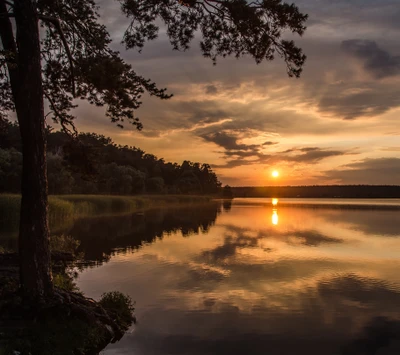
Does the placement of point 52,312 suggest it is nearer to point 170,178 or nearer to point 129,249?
point 129,249

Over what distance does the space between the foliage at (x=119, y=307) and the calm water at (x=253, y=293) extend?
40cm

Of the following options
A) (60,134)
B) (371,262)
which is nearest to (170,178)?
(60,134)

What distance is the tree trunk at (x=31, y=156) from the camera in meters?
9.41

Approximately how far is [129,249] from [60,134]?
94.6 metres

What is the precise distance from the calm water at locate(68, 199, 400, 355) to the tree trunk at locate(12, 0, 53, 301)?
2.82 meters

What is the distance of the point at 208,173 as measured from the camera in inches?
6964

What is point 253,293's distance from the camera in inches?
614

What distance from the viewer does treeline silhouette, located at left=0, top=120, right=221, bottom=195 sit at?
1391 centimetres

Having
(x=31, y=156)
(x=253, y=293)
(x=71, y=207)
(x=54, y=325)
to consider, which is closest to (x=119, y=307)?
(x=54, y=325)

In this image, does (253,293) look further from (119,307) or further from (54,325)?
(54,325)

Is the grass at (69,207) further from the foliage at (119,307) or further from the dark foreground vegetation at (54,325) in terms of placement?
the dark foreground vegetation at (54,325)

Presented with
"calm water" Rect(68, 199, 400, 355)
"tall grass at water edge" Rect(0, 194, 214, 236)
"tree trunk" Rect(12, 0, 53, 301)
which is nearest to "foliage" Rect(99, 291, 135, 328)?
"calm water" Rect(68, 199, 400, 355)

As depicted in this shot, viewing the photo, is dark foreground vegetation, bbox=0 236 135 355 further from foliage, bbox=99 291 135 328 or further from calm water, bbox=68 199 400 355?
calm water, bbox=68 199 400 355


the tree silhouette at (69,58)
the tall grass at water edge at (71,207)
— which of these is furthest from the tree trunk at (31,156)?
the tall grass at water edge at (71,207)
